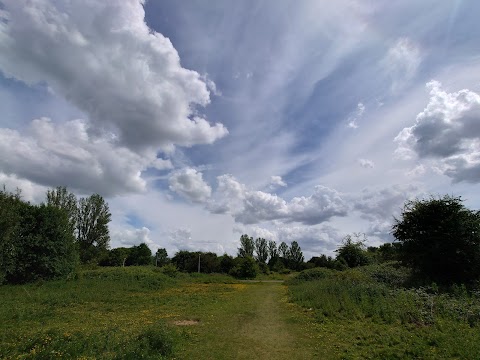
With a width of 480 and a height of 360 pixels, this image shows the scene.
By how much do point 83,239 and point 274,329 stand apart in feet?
147

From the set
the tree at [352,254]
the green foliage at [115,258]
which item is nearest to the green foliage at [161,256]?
the green foliage at [115,258]

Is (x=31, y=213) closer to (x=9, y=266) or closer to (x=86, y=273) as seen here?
(x=9, y=266)

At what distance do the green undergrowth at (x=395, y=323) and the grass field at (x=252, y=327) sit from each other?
1.1 inches

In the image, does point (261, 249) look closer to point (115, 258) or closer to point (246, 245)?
point (246, 245)

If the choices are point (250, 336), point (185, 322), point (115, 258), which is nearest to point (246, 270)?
point (185, 322)

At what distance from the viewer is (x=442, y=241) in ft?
55.9

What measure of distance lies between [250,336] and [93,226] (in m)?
45.1

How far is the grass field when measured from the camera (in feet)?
25.5

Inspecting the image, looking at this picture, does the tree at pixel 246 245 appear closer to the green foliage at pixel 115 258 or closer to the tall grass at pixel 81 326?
the green foliage at pixel 115 258

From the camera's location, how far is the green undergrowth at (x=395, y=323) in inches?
304

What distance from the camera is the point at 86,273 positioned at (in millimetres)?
32906

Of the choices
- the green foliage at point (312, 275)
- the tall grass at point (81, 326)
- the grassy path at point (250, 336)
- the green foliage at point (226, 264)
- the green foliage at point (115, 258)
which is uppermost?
the green foliage at point (115, 258)

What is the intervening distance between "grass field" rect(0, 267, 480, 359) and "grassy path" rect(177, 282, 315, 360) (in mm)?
30

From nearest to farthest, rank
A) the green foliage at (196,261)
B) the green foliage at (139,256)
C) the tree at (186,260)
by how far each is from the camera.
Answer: the green foliage at (196,261) → the tree at (186,260) → the green foliage at (139,256)
